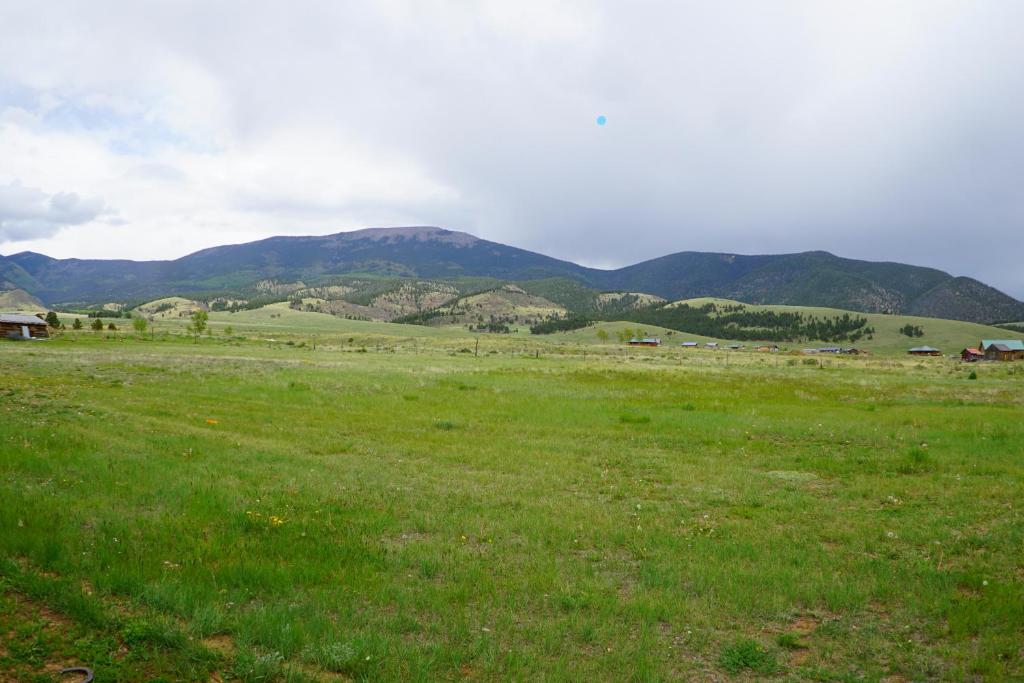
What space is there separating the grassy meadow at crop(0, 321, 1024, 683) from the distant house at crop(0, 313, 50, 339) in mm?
86283

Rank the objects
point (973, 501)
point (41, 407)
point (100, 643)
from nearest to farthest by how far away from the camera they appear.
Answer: point (100, 643) < point (973, 501) < point (41, 407)

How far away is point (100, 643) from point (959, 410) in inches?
1389

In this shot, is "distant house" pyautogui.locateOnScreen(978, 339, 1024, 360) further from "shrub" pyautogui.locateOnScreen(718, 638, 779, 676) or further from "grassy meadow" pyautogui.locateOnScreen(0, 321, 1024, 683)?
"shrub" pyautogui.locateOnScreen(718, 638, 779, 676)

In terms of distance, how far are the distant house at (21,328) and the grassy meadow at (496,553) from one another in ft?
283

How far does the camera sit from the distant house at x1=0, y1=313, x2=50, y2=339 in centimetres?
8744

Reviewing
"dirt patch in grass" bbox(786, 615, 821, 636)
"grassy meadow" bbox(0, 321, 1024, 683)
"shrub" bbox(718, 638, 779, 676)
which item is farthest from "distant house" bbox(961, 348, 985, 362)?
"shrub" bbox(718, 638, 779, 676)

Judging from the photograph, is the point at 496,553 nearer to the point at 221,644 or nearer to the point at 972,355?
the point at 221,644

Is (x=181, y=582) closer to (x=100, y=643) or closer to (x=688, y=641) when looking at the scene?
(x=100, y=643)

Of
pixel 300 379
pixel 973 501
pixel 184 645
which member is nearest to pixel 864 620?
pixel 973 501

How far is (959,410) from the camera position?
29.3 m

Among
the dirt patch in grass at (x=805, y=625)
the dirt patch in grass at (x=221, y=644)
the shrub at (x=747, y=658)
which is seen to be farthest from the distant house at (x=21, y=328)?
the dirt patch in grass at (x=805, y=625)

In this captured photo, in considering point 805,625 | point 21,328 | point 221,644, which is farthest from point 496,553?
point 21,328

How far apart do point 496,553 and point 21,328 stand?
10734 centimetres

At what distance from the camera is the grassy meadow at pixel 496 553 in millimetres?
6547
